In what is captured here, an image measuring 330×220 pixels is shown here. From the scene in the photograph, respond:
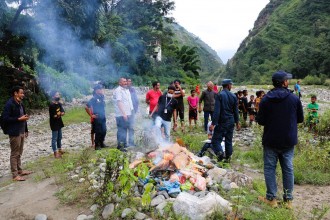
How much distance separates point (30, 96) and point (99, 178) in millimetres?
13669

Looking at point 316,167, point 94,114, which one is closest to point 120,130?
point 94,114

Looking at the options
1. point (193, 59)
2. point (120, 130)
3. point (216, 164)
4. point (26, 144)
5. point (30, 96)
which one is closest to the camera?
point (216, 164)

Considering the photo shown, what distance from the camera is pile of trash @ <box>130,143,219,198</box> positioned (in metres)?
4.93

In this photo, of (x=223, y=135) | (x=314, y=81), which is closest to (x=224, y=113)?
(x=223, y=135)

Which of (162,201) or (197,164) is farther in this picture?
(197,164)

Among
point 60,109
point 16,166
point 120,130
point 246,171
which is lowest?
point 246,171

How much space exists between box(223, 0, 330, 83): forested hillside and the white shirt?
1753 inches

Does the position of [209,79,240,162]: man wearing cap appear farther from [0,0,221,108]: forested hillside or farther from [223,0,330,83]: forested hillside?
[223,0,330,83]: forested hillside

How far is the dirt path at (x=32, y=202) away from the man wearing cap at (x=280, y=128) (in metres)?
2.85

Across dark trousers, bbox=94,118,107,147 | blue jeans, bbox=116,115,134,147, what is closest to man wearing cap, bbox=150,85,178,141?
blue jeans, bbox=116,115,134,147

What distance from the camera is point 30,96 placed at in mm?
17516

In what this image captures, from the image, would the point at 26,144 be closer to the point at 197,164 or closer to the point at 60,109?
the point at 60,109

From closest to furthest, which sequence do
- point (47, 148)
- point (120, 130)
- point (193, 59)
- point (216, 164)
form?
point (216, 164)
point (120, 130)
point (47, 148)
point (193, 59)

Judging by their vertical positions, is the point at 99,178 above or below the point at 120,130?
below
